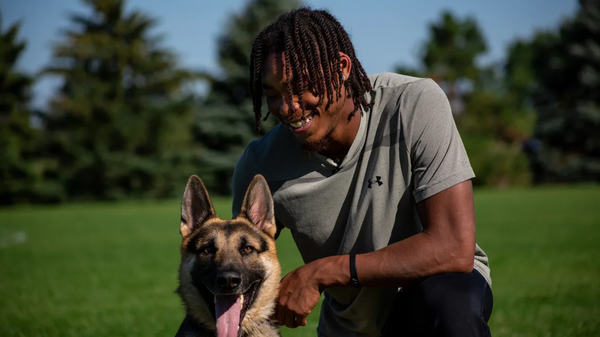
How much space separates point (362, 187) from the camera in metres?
3.36

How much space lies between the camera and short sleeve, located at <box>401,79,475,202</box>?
2965mm

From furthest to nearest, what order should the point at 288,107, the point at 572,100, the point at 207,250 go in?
the point at 572,100 < the point at 207,250 < the point at 288,107

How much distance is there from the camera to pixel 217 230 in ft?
11.7

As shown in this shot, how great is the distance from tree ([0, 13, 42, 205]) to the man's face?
31825 millimetres

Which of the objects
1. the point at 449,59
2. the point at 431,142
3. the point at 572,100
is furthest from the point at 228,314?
the point at 449,59

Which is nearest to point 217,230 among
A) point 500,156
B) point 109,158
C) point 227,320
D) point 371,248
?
point 227,320

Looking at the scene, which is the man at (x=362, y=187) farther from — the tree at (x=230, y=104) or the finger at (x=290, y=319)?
the tree at (x=230, y=104)

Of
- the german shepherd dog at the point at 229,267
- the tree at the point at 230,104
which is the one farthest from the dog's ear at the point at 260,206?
the tree at the point at 230,104

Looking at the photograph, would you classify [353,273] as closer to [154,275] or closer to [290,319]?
[290,319]

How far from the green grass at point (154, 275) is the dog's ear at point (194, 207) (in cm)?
198

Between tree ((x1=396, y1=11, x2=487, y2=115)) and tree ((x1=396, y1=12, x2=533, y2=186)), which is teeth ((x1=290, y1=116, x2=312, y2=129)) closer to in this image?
tree ((x1=396, y1=12, x2=533, y2=186))

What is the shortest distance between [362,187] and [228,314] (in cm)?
110

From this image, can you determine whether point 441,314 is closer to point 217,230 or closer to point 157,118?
point 217,230

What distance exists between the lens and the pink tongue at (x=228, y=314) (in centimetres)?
319
